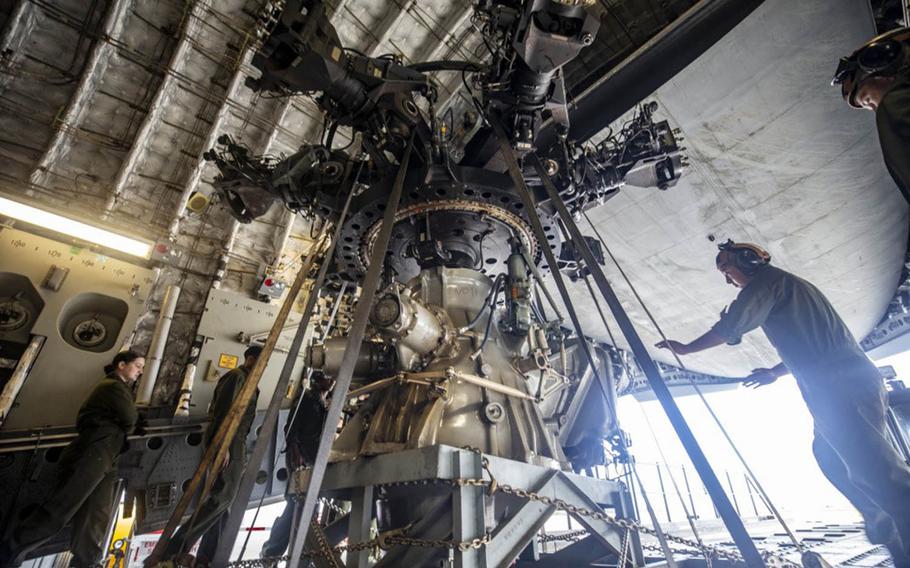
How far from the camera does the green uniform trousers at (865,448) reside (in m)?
2.03

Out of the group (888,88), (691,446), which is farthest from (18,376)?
(888,88)

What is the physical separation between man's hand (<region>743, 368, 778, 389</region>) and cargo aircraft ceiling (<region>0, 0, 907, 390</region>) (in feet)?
9.31

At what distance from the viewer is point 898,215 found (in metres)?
6.09

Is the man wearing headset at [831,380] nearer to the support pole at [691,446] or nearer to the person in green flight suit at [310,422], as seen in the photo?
the support pole at [691,446]

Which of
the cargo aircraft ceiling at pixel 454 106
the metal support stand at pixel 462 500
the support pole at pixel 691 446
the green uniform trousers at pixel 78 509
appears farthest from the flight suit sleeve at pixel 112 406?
the support pole at pixel 691 446

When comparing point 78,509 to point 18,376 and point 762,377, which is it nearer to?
point 18,376

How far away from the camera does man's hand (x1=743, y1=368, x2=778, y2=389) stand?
307cm

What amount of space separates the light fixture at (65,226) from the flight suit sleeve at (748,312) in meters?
7.02

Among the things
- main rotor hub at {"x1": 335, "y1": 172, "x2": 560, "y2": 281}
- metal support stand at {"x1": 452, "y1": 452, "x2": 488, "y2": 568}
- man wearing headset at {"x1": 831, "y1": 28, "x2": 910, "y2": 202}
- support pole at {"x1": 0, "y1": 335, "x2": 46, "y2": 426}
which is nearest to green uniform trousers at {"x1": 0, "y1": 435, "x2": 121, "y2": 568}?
support pole at {"x1": 0, "y1": 335, "x2": 46, "y2": 426}

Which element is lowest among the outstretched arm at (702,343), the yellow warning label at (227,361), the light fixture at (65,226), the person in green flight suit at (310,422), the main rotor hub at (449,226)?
the person in green flight suit at (310,422)

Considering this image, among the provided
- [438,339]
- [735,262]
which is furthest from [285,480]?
[735,262]

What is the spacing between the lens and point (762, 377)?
3117 millimetres

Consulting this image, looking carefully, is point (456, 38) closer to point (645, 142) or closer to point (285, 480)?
point (645, 142)

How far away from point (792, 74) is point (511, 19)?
3.87 metres
